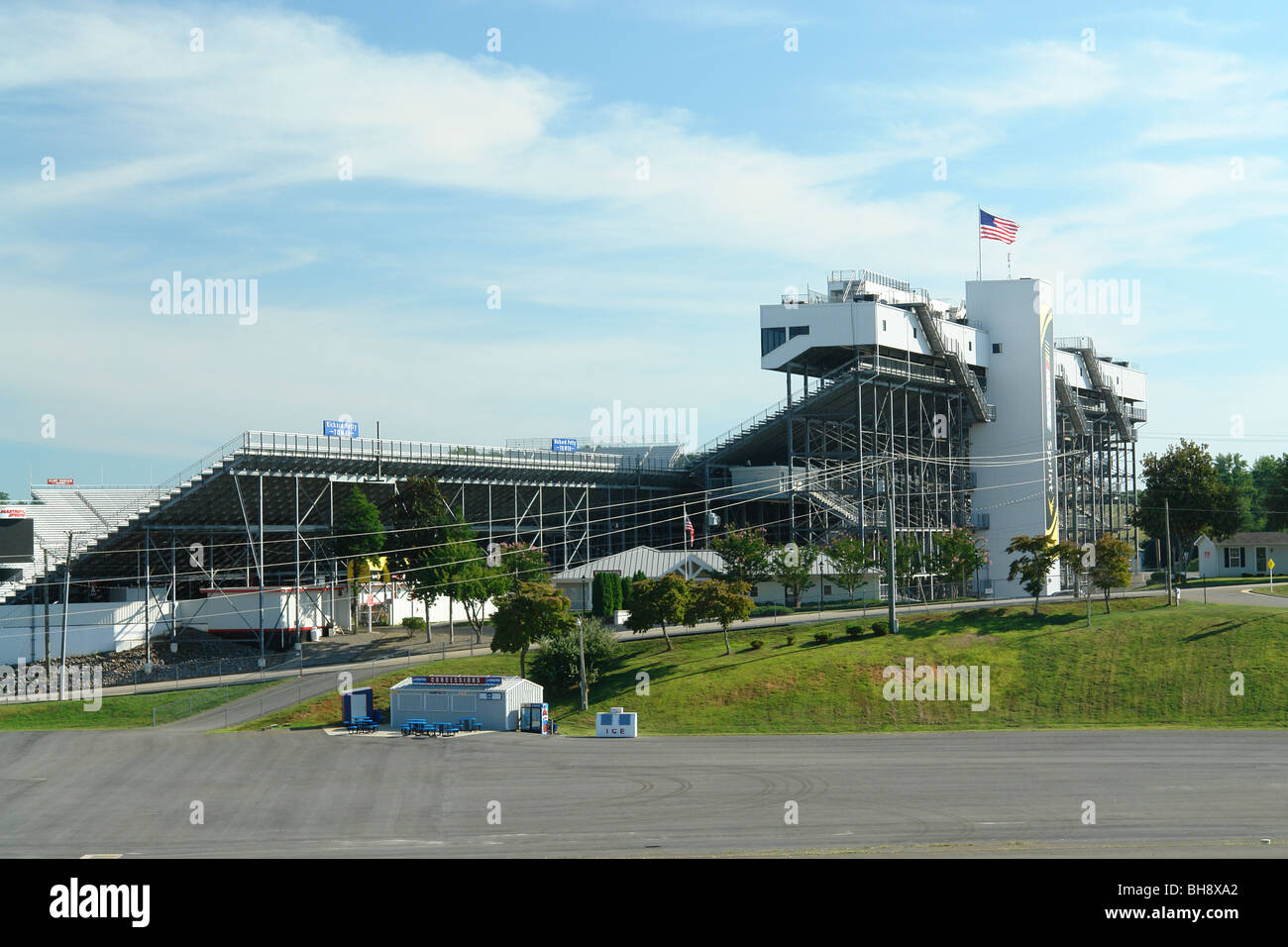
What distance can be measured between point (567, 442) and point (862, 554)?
4146 centimetres

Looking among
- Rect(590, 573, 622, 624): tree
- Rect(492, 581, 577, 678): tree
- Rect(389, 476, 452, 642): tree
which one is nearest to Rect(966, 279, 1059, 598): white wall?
Rect(590, 573, 622, 624): tree

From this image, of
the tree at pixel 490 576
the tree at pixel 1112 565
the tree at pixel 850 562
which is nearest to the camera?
the tree at pixel 1112 565

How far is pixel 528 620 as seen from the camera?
6650 centimetres

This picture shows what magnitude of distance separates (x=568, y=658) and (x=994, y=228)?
58.7 metres

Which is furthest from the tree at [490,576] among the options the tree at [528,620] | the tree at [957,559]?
the tree at [957,559]

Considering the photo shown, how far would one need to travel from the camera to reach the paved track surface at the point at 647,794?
3103 centimetres

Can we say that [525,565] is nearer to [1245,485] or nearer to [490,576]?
[490,576]

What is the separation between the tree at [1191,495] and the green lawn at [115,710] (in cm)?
7686

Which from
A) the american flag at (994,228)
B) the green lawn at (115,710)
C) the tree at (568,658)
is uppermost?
the american flag at (994,228)

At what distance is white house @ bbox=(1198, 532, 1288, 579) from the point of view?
10781cm

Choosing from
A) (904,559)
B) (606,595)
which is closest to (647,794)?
(606,595)

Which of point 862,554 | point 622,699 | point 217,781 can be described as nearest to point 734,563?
point 862,554

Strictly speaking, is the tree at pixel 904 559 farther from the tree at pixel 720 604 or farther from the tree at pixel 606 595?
the tree at pixel 606 595

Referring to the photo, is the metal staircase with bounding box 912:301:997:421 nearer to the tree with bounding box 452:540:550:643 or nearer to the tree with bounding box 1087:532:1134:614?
the tree with bounding box 1087:532:1134:614
